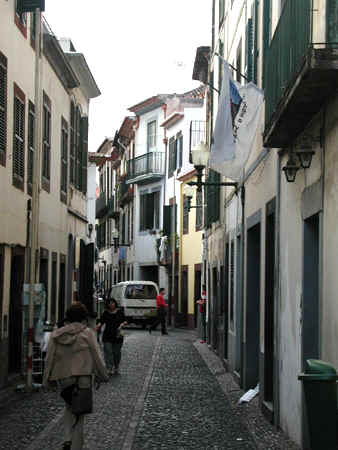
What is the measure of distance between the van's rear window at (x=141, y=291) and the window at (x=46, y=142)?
61.5 feet

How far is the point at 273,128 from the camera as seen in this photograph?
10.3 m

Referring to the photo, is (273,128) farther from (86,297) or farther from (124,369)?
(86,297)

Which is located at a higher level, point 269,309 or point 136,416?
point 269,309

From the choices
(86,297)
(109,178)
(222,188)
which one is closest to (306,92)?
(222,188)

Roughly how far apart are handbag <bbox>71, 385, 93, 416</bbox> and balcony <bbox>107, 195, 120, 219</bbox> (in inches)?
2150

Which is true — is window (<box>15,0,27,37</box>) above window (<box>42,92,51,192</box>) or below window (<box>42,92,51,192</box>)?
above

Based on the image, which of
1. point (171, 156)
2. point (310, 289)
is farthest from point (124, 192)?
point (310, 289)

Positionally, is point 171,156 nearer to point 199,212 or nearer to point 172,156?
point 172,156

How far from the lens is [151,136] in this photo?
53.4 m

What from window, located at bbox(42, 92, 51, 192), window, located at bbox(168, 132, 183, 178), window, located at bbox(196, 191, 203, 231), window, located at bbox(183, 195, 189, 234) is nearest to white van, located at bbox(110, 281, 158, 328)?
window, located at bbox(183, 195, 189, 234)

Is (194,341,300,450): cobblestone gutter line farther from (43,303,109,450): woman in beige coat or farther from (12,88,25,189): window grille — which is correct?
(12,88,25,189): window grille

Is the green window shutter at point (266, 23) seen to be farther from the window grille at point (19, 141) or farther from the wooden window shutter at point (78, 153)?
the wooden window shutter at point (78, 153)

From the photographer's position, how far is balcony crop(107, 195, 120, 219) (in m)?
64.9

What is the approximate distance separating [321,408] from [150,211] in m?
45.3
